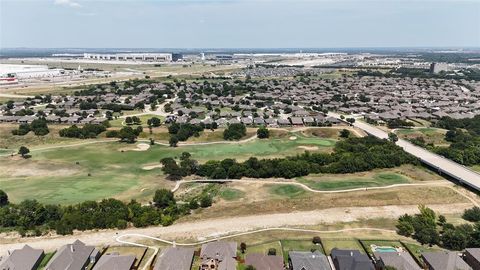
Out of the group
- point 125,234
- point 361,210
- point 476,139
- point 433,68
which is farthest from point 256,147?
point 433,68

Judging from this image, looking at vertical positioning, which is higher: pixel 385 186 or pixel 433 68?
pixel 433 68

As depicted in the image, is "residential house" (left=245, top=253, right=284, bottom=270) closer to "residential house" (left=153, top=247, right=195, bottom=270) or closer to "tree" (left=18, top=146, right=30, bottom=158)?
"residential house" (left=153, top=247, right=195, bottom=270)

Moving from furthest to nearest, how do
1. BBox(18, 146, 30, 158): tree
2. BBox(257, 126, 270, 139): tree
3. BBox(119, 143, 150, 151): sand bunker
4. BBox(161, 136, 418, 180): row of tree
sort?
BBox(257, 126, 270, 139): tree, BBox(119, 143, 150, 151): sand bunker, BBox(18, 146, 30, 158): tree, BBox(161, 136, 418, 180): row of tree

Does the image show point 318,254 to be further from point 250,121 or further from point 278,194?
point 250,121

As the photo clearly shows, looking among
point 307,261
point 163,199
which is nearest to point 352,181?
point 307,261

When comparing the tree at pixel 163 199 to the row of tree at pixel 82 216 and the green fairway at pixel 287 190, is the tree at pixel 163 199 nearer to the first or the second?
the row of tree at pixel 82 216

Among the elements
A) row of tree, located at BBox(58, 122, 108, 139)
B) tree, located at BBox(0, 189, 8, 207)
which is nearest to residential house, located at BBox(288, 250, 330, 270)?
tree, located at BBox(0, 189, 8, 207)
